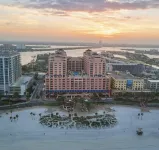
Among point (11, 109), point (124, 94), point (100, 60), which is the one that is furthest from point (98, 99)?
point (11, 109)

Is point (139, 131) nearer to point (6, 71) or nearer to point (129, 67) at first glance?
point (6, 71)

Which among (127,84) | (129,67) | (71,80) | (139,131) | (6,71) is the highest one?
(6,71)

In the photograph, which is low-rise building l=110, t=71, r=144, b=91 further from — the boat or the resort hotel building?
the boat

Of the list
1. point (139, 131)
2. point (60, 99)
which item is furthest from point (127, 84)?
point (139, 131)

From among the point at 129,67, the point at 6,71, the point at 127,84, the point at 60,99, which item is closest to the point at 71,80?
the point at 60,99

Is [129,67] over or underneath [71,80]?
over

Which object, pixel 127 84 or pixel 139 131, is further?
pixel 127 84

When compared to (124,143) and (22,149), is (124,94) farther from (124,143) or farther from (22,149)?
(22,149)

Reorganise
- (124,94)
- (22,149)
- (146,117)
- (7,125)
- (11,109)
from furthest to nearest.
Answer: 1. (124,94)
2. (11,109)
3. (146,117)
4. (7,125)
5. (22,149)

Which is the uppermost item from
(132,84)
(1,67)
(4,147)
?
(1,67)

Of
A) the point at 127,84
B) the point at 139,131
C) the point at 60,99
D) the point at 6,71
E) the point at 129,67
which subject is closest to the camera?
the point at 139,131

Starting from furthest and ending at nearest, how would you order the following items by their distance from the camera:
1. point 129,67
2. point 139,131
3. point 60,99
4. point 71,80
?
point 129,67, point 71,80, point 60,99, point 139,131
